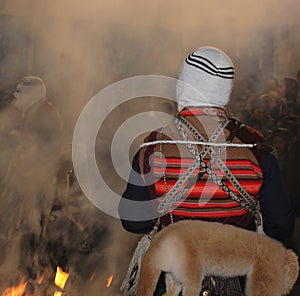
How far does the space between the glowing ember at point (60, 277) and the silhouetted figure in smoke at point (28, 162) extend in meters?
0.30

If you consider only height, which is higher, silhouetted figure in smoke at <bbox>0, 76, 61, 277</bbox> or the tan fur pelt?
the tan fur pelt

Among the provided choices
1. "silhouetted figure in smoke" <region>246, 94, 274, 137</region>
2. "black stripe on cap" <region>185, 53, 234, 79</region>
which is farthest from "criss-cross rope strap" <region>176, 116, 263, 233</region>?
"silhouetted figure in smoke" <region>246, 94, 274, 137</region>

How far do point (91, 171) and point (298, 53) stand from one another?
2.52 metres

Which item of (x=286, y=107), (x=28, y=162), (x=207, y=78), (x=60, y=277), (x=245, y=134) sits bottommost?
(x=60, y=277)

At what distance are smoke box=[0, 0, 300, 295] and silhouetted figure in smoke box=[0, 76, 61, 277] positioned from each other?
6 centimetres

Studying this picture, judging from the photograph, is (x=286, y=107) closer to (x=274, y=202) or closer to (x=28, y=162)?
(x=28, y=162)

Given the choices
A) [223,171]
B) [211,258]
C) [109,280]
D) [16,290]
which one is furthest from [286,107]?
[211,258]

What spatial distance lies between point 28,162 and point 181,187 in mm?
2858

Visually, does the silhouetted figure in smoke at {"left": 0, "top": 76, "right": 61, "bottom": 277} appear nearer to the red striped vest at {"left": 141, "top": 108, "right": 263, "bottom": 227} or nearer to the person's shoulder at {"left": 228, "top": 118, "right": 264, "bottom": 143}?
the red striped vest at {"left": 141, "top": 108, "right": 263, "bottom": 227}

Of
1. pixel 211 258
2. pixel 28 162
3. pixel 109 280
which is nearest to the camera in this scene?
pixel 211 258

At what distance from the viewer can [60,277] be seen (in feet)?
15.4

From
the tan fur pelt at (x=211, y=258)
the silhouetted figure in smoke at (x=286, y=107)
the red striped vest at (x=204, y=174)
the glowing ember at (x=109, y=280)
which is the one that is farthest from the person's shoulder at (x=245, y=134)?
the silhouetted figure in smoke at (x=286, y=107)

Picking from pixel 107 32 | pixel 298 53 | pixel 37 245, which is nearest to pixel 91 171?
pixel 37 245

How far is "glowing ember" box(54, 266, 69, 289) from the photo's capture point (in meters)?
4.68
